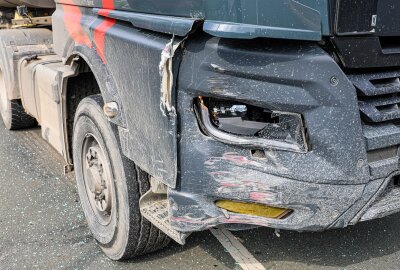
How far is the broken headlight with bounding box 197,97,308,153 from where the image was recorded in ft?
7.82

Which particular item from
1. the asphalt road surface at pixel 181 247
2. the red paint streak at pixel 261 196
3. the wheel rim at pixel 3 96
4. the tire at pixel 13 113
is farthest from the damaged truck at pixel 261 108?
the wheel rim at pixel 3 96

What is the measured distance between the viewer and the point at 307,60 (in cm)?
227

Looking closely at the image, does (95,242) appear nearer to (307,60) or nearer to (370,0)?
(307,60)

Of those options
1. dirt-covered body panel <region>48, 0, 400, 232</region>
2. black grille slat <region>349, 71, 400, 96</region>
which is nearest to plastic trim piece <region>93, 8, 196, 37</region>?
dirt-covered body panel <region>48, 0, 400, 232</region>

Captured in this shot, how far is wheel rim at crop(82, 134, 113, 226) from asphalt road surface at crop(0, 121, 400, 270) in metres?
0.30

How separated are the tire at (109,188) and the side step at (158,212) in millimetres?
78

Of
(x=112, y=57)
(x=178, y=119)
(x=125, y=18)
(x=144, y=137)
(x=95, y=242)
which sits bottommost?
(x=95, y=242)

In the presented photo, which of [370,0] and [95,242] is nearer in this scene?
[370,0]

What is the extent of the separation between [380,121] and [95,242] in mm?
2293

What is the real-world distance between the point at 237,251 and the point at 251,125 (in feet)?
4.63

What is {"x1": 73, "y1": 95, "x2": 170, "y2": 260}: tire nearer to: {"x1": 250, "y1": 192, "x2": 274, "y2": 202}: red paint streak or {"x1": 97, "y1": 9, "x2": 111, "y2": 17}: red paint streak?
{"x1": 97, "y1": 9, "x2": 111, "y2": 17}: red paint streak

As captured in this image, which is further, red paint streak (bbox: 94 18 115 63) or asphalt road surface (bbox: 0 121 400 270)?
asphalt road surface (bbox: 0 121 400 270)

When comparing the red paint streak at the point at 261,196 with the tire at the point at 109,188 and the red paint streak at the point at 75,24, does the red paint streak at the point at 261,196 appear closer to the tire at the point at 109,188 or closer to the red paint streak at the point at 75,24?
the tire at the point at 109,188

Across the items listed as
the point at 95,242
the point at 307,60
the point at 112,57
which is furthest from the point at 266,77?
the point at 95,242
